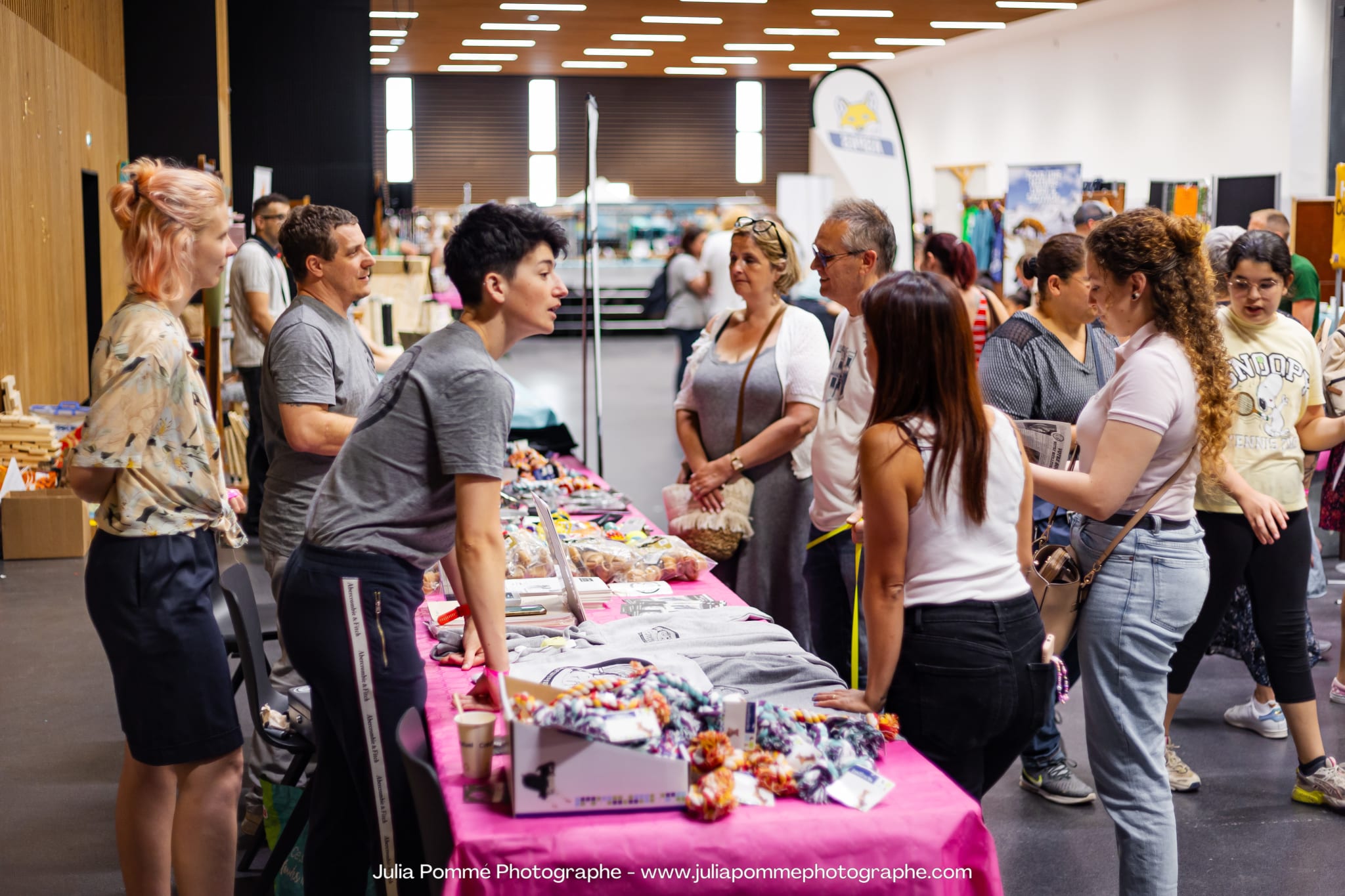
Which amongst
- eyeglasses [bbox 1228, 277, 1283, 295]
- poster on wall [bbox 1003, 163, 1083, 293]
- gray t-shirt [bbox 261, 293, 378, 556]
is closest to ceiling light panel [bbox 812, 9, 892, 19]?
poster on wall [bbox 1003, 163, 1083, 293]

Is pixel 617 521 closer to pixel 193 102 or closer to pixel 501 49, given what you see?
pixel 193 102

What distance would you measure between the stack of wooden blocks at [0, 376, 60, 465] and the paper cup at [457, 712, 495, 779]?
5.62 metres

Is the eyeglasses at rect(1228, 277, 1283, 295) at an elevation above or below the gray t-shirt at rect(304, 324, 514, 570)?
above

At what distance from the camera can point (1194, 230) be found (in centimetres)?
237

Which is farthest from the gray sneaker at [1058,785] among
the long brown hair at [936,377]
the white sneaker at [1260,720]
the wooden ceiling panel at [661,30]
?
the wooden ceiling panel at [661,30]

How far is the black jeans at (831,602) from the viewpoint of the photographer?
3.20m

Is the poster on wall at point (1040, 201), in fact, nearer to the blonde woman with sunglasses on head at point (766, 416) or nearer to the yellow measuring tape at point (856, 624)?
the blonde woman with sunglasses on head at point (766, 416)

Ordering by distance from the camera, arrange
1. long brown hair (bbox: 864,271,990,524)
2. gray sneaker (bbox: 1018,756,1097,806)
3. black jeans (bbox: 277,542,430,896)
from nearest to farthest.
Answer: long brown hair (bbox: 864,271,990,524), black jeans (bbox: 277,542,430,896), gray sneaker (bbox: 1018,756,1097,806)

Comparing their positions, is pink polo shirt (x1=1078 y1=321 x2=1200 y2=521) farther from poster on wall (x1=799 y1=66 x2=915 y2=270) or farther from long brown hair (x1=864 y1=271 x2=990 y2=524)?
poster on wall (x1=799 y1=66 x2=915 y2=270)

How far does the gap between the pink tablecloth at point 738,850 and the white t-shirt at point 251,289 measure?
4.92 metres

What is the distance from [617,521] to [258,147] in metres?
6.50

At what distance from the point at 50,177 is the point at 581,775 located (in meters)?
7.61

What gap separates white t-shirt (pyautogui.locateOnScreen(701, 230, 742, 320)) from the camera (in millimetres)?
10383

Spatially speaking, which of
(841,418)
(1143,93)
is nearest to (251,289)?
(841,418)
